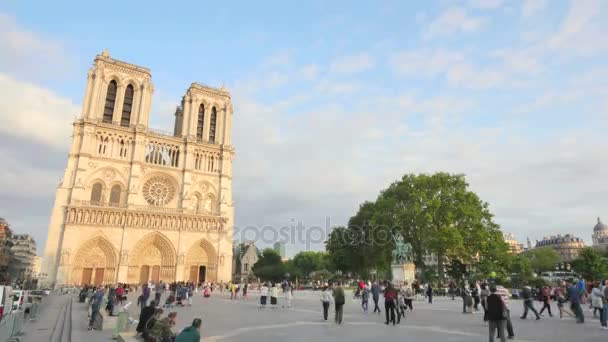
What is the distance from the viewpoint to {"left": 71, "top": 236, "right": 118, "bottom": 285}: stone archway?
127ft

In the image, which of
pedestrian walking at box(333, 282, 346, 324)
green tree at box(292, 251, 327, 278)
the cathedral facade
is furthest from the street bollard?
green tree at box(292, 251, 327, 278)

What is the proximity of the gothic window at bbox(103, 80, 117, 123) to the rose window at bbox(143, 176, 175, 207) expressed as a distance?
9371mm

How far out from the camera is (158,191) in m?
46.8

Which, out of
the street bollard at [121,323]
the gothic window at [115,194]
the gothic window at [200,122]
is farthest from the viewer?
the gothic window at [200,122]

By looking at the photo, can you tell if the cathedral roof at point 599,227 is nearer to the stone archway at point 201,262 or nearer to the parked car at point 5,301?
the stone archway at point 201,262

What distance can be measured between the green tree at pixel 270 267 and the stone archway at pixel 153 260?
76.1 ft

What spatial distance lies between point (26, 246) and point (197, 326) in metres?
138

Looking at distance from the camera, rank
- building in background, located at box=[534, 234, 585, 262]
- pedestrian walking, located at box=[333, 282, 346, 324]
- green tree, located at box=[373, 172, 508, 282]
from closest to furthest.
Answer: pedestrian walking, located at box=[333, 282, 346, 324]
green tree, located at box=[373, 172, 508, 282]
building in background, located at box=[534, 234, 585, 262]

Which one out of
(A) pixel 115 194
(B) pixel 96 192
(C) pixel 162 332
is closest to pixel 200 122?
(A) pixel 115 194

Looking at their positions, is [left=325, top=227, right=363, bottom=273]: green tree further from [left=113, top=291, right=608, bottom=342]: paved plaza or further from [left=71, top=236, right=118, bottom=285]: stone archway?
[left=113, top=291, right=608, bottom=342]: paved plaza

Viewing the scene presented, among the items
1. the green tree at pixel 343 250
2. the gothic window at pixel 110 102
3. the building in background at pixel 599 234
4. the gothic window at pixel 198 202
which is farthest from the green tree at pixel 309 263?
the building in background at pixel 599 234

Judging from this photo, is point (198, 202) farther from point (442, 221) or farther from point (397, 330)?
point (397, 330)

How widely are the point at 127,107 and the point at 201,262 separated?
22700 mm

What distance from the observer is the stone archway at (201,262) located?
4578 centimetres
